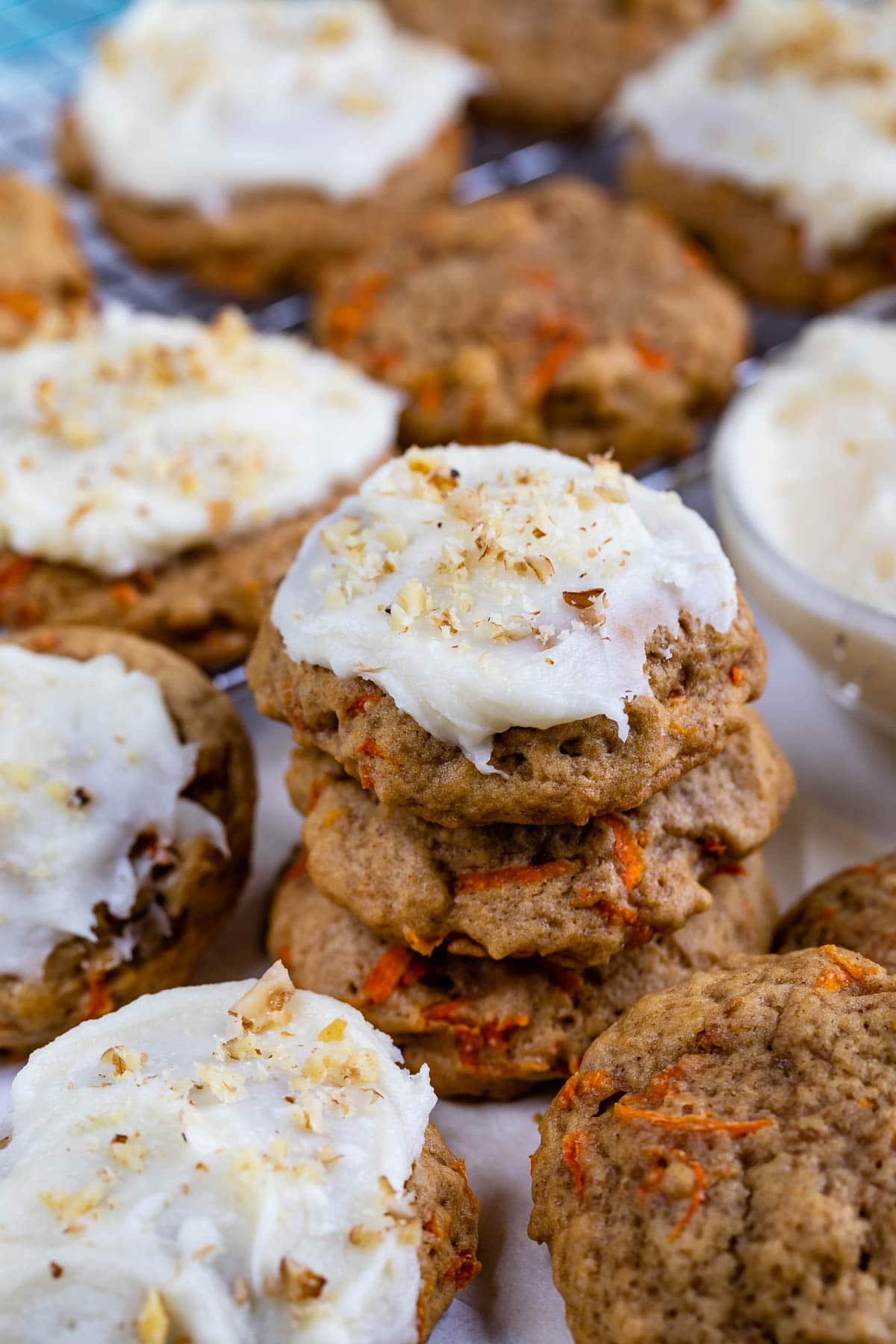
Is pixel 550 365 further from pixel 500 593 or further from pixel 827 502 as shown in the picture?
pixel 500 593

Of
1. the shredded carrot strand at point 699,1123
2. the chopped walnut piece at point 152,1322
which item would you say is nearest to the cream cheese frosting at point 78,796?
the chopped walnut piece at point 152,1322

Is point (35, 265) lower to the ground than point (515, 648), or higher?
lower

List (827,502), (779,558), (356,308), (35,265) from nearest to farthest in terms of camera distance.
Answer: (779,558)
(827,502)
(356,308)
(35,265)

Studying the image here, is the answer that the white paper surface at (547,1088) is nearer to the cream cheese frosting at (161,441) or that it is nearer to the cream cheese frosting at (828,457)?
the cream cheese frosting at (828,457)

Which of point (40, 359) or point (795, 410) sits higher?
point (40, 359)

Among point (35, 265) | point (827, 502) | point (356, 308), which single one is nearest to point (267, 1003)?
point (827, 502)

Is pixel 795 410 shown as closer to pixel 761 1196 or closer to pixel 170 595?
pixel 170 595

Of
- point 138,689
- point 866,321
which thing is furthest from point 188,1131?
point 866,321
